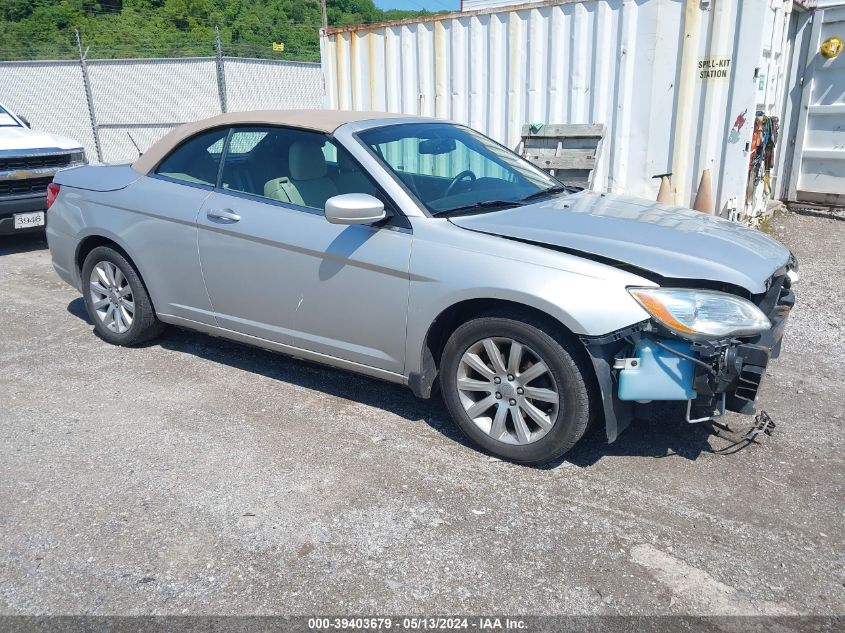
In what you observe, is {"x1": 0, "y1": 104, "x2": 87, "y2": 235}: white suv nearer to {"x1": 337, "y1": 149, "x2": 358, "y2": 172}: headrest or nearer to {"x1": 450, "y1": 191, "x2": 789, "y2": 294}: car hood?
{"x1": 337, "y1": 149, "x2": 358, "y2": 172}: headrest

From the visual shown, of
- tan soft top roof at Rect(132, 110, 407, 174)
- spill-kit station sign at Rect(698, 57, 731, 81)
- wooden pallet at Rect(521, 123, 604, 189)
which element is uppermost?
spill-kit station sign at Rect(698, 57, 731, 81)

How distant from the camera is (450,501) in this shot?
11.0ft

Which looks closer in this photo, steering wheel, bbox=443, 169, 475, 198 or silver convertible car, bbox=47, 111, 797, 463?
silver convertible car, bbox=47, 111, 797, 463

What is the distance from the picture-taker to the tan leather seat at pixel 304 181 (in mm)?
4184

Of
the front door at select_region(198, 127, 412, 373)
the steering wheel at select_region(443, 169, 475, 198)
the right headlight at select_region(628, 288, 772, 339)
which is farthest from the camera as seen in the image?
the steering wheel at select_region(443, 169, 475, 198)

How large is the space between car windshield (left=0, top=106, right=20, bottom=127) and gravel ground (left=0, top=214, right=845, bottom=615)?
221 inches

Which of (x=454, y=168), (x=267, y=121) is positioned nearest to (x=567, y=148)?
(x=454, y=168)

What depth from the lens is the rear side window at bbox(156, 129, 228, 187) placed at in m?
4.63

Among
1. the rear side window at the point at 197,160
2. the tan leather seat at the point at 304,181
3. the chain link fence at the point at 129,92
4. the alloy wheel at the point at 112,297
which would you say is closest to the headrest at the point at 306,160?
the tan leather seat at the point at 304,181

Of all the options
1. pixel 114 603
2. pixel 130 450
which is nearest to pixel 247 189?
pixel 130 450

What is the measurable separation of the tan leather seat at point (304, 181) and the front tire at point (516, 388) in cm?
121

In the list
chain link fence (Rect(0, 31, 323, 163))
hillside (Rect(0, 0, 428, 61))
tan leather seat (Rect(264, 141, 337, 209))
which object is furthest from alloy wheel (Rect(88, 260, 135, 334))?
hillside (Rect(0, 0, 428, 61))

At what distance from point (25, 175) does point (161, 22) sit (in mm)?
29892

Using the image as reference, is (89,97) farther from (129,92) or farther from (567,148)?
(567,148)
